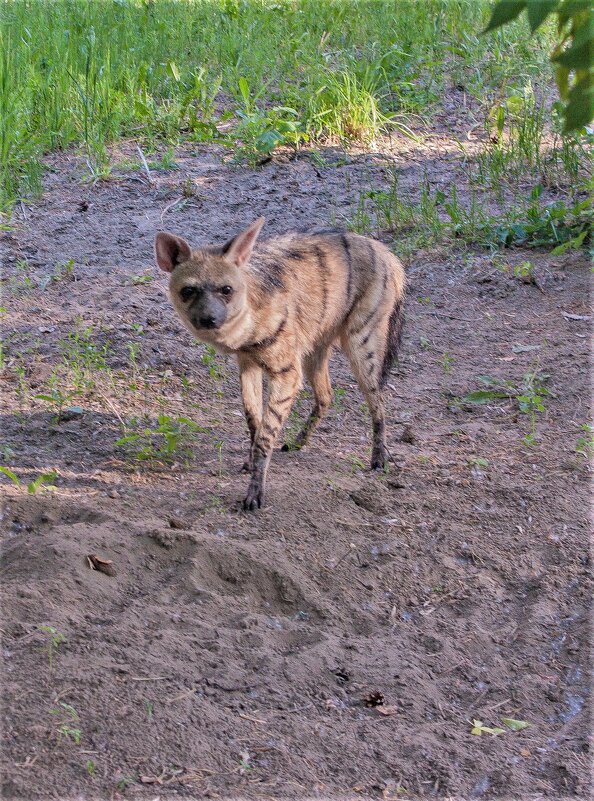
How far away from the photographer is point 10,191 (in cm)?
815

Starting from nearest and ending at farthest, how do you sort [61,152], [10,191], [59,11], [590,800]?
[590,800], [10,191], [61,152], [59,11]

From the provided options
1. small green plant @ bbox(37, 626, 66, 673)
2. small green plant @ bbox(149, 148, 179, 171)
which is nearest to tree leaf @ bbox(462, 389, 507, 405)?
small green plant @ bbox(37, 626, 66, 673)

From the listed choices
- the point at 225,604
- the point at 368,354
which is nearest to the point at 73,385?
the point at 368,354

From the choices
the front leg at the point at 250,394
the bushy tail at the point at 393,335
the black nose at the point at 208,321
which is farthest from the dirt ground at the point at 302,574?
the black nose at the point at 208,321

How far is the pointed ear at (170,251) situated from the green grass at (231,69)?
11.3 feet

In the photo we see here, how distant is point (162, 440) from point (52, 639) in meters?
2.04

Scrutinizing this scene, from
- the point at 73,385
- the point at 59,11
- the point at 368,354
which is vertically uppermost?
the point at 59,11

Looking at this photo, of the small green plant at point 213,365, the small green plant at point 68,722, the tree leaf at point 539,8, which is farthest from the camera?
the small green plant at point 213,365

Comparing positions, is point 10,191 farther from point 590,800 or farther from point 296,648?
point 590,800

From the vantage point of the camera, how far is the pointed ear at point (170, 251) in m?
4.85

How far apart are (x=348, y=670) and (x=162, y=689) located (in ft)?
2.34

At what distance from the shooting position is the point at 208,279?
482 centimetres

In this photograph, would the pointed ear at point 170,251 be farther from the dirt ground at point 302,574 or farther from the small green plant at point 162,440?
the dirt ground at point 302,574

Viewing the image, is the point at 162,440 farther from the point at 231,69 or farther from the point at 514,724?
the point at 231,69
